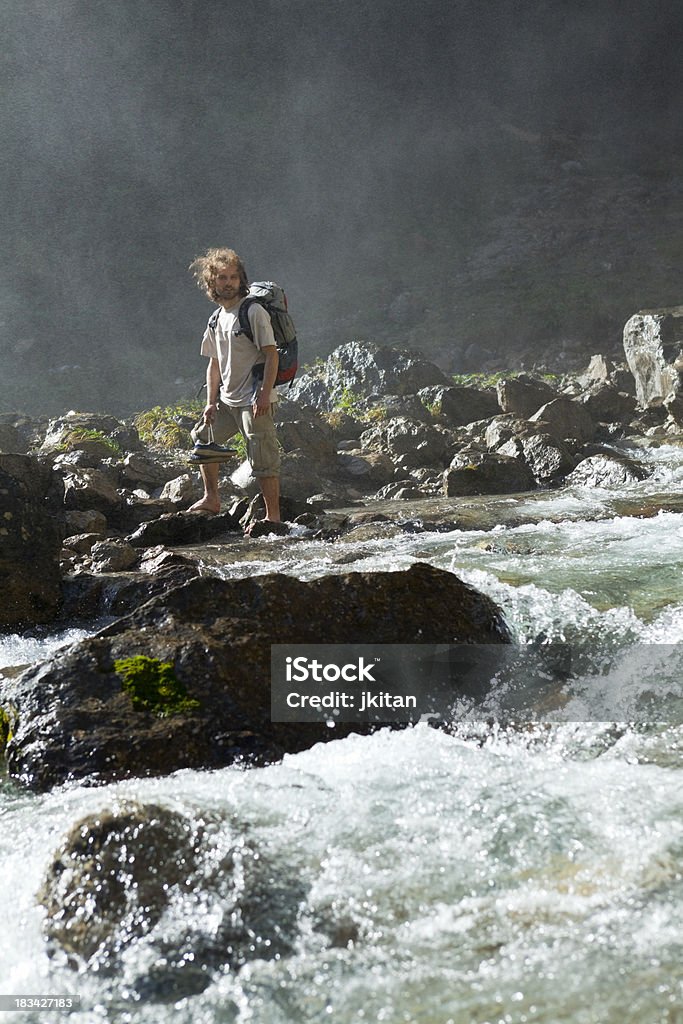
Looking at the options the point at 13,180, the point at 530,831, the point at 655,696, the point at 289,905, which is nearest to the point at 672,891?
the point at 530,831

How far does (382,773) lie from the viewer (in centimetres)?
265

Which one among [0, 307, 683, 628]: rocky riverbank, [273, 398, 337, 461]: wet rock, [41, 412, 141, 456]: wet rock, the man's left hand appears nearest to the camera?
[0, 307, 683, 628]: rocky riverbank

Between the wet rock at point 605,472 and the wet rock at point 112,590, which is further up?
the wet rock at point 605,472

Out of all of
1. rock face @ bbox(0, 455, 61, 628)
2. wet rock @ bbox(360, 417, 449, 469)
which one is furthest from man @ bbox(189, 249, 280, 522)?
wet rock @ bbox(360, 417, 449, 469)

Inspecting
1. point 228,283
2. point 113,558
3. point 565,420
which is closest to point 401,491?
point 228,283

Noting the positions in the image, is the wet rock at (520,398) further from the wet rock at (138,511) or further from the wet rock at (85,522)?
the wet rock at (85,522)

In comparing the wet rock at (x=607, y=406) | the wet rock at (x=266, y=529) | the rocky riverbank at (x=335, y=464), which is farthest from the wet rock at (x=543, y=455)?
the wet rock at (x=266, y=529)

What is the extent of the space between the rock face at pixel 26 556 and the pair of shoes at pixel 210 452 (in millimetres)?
1906

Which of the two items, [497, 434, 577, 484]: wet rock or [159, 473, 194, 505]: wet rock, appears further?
[497, 434, 577, 484]: wet rock

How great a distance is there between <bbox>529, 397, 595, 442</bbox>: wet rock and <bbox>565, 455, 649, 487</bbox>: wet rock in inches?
61.7

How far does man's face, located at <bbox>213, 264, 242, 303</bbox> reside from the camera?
6109mm

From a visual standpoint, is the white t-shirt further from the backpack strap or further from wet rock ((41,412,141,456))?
wet rock ((41,412,141,456))

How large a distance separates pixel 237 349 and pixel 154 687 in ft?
12.6

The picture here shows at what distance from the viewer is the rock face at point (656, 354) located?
12.1m
